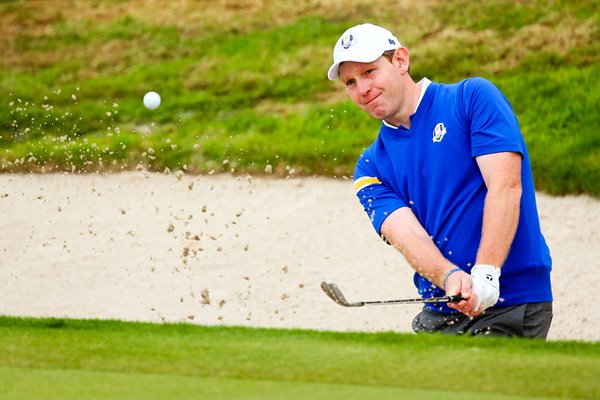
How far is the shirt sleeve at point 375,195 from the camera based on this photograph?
4.33 m

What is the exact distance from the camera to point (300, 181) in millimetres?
11156

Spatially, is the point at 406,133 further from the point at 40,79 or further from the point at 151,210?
the point at 40,79

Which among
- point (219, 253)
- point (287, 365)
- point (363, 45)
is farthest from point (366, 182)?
point (219, 253)

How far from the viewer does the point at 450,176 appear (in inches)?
164

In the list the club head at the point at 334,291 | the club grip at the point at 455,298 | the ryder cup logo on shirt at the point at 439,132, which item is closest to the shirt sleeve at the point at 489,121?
the ryder cup logo on shirt at the point at 439,132

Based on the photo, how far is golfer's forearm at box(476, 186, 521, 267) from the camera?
12.8 ft

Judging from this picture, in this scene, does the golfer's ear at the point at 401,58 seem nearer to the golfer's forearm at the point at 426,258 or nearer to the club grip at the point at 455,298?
the golfer's forearm at the point at 426,258

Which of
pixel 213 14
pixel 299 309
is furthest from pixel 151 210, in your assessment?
pixel 213 14

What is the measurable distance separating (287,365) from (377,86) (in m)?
1.22

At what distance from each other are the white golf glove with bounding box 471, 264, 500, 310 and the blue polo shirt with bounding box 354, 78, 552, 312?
0.85ft

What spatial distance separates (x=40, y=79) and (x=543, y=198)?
717 centimetres

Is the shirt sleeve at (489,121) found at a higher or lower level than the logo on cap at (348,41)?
lower

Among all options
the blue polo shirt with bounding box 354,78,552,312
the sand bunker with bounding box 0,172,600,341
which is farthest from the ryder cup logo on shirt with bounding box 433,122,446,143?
the sand bunker with bounding box 0,172,600,341

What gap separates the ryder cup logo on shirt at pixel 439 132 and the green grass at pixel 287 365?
2.55 ft
